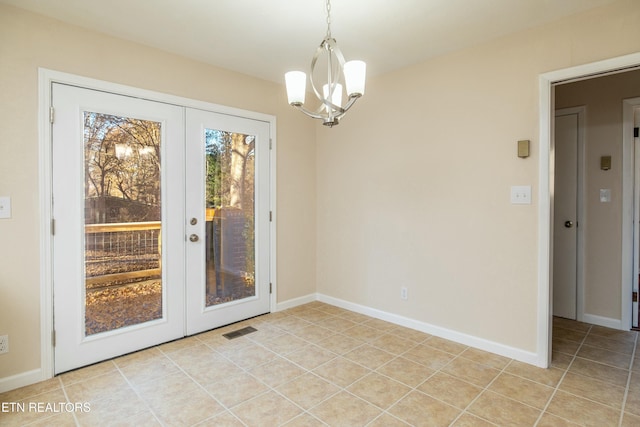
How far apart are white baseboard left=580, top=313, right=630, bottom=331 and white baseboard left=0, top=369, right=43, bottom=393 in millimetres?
4697

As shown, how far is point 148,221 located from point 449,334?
2.76 metres

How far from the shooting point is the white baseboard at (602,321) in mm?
3275

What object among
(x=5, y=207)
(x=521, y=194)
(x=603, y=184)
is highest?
(x=603, y=184)

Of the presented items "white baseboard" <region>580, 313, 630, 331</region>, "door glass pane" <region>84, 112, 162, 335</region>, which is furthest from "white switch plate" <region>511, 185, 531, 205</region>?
"door glass pane" <region>84, 112, 162, 335</region>

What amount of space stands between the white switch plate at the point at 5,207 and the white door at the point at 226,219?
118 cm

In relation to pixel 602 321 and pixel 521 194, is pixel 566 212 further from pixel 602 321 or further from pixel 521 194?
pixel 521 194

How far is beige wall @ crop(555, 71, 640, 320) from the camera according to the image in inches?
128

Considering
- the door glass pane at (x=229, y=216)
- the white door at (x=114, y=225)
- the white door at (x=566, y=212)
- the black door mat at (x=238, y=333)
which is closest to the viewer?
the white door at (x=114, y=225)

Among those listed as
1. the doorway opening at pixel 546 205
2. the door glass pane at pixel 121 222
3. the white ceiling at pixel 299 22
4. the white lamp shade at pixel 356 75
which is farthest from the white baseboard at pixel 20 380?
the doorway opening at pixel 546 205

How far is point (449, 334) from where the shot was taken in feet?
10.1

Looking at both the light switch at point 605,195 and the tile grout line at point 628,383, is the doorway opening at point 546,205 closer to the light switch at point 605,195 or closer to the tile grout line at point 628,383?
the tile grout line at point 628,383

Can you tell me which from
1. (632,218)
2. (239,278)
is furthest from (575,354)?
(239,278)

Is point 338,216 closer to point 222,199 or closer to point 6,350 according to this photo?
point 222,199

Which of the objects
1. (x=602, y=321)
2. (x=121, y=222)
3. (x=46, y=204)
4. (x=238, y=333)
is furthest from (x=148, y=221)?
(x=602, y=321)
